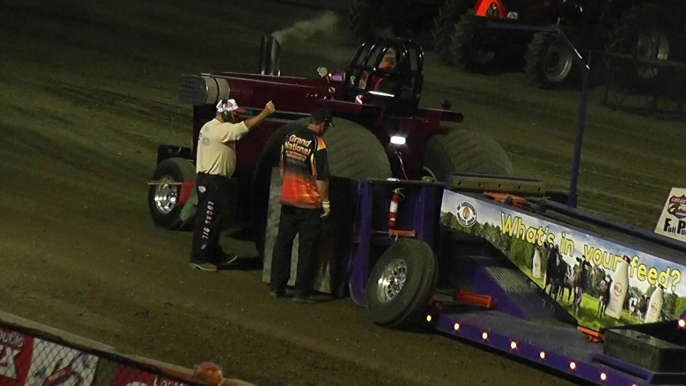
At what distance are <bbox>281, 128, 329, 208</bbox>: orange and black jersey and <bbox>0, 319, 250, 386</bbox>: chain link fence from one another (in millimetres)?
4515

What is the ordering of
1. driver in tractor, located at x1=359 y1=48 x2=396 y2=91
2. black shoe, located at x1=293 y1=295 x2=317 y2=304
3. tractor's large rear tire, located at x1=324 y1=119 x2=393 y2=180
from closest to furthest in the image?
black shoe, located at x1=293 y1=295 x2=317 y2=304
tractor's large rear tire, located at x1=324 y1=119 x2=393 y2=180
driver in tractor, located at x1=359 y1=48 x2=396 y2=91

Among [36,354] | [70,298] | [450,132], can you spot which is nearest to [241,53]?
[450,132]

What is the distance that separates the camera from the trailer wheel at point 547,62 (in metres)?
24.9

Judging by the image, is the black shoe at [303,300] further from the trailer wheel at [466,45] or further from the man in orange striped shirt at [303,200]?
the trailer wheel at [466,45]

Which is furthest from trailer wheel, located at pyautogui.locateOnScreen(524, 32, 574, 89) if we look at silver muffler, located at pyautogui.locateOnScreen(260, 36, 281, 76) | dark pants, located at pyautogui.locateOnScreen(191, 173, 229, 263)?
dark pants, located at pyautogui.locateOnScreen(191, 173, 229, 263)

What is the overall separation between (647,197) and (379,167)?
7394 millimetres

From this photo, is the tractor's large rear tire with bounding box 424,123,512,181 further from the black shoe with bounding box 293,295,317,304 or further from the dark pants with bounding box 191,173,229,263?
the dark pants with bounding box 191,173,229,263

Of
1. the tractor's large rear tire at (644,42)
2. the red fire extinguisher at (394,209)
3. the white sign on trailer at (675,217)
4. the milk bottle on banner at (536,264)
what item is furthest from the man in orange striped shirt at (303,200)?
the tractor's large rear tire at (644,42)

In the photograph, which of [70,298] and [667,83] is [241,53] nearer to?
[667,83]

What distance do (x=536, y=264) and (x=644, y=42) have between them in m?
17.7

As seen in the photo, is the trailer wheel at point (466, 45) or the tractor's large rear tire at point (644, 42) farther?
the tractor's large rear tire at point (644, 42)

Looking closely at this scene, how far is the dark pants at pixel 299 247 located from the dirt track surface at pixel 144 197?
255 millimetres

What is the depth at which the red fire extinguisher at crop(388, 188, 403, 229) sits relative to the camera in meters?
10.4

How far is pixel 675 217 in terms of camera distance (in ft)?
34.7
